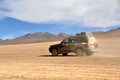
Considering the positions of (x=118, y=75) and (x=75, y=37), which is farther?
(x=75, y=37)

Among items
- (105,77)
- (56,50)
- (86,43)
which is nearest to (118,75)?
(105,77)

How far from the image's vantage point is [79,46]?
29547 millimetres

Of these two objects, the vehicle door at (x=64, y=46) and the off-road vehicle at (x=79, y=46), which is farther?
the vehicle door at (x=64, y=46)

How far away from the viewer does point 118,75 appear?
1348 cm

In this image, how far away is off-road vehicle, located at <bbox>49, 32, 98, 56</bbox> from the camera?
29.2m

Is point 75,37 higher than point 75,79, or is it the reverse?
point 75,37

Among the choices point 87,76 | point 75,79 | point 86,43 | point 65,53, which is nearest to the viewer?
point 75,79

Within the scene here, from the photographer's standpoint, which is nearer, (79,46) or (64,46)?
(79,46)

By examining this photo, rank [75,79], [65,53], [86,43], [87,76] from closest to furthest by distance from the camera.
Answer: [75,79], [87,76], [86,43], [65,53]

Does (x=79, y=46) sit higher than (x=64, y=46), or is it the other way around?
(x=64, y=46)

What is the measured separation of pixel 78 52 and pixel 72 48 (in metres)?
0.77

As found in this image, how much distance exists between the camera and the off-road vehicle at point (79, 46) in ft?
95.7

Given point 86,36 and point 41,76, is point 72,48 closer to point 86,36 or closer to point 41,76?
point 86,36

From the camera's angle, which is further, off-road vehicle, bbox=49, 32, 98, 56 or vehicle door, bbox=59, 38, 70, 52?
vehicle door, bbox=59, 38, 70, 52
